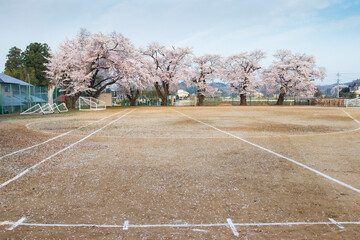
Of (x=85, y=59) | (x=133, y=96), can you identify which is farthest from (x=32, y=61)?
(x=85, y=59)

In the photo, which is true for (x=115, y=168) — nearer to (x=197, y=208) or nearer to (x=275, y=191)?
(x=197, y=208)

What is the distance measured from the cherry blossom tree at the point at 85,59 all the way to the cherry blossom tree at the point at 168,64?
34.1 ft

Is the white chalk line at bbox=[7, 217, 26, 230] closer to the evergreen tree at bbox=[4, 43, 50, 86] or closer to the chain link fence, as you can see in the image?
the chain link fence

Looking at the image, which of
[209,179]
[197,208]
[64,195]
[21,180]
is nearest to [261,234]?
[197,208]

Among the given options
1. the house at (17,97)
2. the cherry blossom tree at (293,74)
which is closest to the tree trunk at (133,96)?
the house at (17,97)

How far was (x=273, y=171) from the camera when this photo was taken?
17.8ft

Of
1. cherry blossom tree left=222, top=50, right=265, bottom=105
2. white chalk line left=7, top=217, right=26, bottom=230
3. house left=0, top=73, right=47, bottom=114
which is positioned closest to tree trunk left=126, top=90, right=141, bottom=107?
cherry blossom tree left=222, top=50, right=265, bottom=105

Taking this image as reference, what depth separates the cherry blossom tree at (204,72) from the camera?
160 feet

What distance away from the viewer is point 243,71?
5016cm

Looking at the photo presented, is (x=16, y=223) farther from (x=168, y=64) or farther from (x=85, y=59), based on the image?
(x=168, y=64)

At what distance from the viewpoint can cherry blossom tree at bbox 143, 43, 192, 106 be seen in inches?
1827

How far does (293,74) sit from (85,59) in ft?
117

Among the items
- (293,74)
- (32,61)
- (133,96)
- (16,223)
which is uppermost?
(32,61)

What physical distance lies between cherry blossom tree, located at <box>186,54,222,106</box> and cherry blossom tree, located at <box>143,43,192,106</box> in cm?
221
